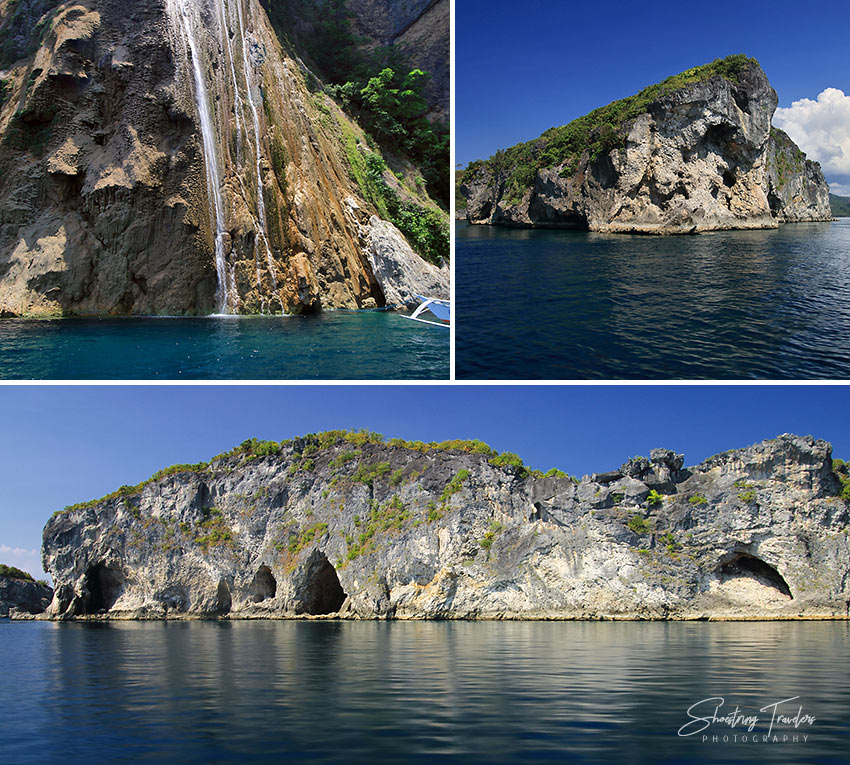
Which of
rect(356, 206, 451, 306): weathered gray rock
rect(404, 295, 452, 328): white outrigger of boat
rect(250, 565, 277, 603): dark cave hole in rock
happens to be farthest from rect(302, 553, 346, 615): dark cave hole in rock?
rect(356, 206, 451, 306): weathered gray rock

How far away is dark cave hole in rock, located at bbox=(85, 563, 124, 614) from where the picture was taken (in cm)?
4997

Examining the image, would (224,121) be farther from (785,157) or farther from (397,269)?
(785,157)

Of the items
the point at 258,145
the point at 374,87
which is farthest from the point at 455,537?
the point at 374,87

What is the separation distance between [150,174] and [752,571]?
38139mm

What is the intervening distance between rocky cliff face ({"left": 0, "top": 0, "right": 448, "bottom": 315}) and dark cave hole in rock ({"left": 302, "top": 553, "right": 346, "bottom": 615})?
75.0ft

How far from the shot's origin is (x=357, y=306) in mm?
28391

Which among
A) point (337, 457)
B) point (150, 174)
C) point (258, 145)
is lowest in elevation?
point (337, 457)

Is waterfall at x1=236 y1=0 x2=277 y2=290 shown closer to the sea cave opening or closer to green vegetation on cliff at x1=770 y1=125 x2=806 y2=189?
the sea cave opening

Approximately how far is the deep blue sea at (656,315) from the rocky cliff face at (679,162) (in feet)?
86.3

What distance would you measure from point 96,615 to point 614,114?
7823cm

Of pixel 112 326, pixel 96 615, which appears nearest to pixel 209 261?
pixel 112 326

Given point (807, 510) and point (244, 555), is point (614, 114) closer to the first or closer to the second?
point (807, 510)

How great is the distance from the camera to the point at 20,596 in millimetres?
69688

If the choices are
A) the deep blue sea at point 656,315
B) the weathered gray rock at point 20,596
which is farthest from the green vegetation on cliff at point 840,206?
the weathered gray rock at point 20,596
